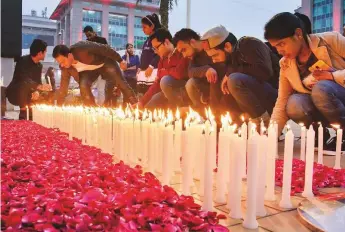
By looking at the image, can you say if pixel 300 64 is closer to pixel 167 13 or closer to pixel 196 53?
pixel 196 53

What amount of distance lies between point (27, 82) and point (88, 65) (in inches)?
85.4

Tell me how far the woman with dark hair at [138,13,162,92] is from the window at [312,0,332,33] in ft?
76.1

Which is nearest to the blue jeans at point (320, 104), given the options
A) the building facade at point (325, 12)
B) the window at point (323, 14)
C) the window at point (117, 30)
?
the building facade at point (325, 12)

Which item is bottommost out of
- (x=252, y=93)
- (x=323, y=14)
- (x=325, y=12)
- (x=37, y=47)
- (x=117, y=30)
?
(x=252, y=93)

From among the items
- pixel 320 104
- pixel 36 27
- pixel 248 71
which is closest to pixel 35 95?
pixel 248 71

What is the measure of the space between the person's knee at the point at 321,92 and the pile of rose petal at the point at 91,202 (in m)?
1.77

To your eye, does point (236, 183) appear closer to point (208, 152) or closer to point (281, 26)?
point (208, 152)

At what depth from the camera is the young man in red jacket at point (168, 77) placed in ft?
16.3

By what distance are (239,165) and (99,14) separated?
3965 centimetres

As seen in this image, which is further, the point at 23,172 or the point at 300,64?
the point at 300,64

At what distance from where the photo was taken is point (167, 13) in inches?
463

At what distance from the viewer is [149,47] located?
21.1ft

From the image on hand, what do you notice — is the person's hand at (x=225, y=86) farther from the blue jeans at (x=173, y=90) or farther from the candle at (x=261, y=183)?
the candle at (x=261, y=183)

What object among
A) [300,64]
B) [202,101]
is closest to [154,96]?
[202,101]
